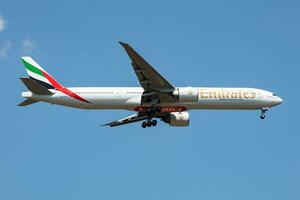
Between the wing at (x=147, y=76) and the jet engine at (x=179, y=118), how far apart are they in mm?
5040

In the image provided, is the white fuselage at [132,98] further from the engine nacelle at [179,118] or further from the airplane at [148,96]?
the engine nacelle at [179,118]

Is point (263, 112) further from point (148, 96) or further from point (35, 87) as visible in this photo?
point (35, 87)

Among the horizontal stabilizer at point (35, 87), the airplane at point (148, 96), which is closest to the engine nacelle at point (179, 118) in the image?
the airplane at point (148, 96)

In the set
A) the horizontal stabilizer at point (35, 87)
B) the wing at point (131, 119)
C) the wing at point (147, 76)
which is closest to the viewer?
the wing at point (147, 76)

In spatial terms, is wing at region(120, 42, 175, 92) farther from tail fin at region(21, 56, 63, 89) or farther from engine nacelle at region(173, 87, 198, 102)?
tail fin at region(21, 56, 63, 89)

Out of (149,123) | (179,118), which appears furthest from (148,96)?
(179,118)

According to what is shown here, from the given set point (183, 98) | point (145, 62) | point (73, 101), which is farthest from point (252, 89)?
point (73, 101)

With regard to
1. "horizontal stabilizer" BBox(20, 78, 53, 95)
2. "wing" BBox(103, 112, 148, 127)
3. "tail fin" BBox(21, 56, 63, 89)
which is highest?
"tail fin" BBox(21, 56, 63, 89)

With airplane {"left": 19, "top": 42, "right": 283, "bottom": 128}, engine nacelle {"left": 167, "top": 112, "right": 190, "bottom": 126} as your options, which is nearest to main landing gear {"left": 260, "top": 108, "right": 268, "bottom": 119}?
airplane {"left": 19, "top": 42, "right": 283, "bottom": 128}

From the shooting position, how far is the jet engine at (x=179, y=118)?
228ft

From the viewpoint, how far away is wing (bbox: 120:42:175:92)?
6144 cm

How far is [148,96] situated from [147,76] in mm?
2676

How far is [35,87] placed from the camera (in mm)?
63719

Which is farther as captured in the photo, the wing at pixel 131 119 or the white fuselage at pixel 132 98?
the wing at pixel 131 119
